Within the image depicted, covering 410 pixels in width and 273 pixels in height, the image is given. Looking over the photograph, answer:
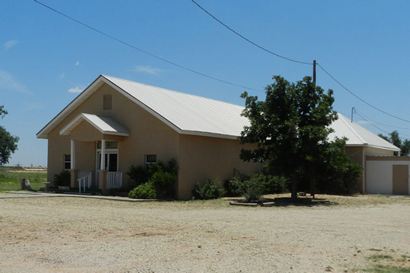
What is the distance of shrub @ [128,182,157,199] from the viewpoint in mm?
27781

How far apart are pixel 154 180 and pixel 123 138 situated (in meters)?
4.38

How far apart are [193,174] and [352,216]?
1166 cm

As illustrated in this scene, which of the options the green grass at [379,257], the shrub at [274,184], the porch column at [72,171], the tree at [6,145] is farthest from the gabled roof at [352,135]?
the tree at [6,145]

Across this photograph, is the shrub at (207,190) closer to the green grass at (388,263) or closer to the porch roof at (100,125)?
the porch roof at (100,125)

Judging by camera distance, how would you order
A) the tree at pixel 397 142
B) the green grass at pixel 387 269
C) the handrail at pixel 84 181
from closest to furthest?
the green grass at pixel 387 269 < the handrail at pixel 84 181 < the tree at pixel 397 142

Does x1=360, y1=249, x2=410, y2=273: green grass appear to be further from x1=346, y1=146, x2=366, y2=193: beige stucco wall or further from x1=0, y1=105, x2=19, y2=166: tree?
x1=0, y1=105, x2=19, y2=166: tree

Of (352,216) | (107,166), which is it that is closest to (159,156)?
(107,166)

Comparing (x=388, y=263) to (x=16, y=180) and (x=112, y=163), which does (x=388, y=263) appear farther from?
(x=16, y=180)

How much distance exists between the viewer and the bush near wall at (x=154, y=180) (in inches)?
1104

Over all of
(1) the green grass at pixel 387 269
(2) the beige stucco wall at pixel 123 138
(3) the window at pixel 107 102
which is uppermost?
(3) the window at pixel 107 102

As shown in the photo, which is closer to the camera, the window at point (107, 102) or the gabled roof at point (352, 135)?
the window at point (107, 102)

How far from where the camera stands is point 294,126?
1044 inches

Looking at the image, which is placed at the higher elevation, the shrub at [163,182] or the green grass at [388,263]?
the shrub at [163,182]

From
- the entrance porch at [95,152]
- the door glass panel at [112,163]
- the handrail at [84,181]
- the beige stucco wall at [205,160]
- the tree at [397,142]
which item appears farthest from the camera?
the tree at [397,142]
